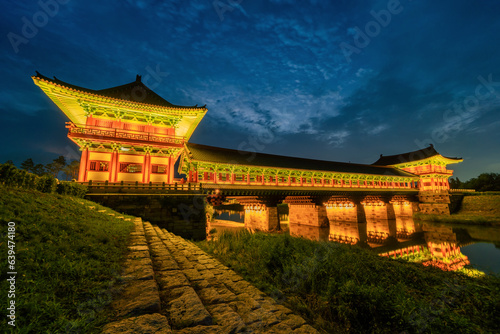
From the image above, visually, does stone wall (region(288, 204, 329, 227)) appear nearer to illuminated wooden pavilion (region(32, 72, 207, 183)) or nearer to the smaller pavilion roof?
illuminated wooden pavilion (region(32, 72, 207, 183))

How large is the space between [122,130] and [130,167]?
10.9 ft

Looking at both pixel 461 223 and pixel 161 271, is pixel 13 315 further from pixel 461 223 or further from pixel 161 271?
pixel 461 223

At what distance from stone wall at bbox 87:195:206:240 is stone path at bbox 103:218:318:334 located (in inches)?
335

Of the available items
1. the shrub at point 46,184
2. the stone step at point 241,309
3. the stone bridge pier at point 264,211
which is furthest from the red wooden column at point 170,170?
the stone step at point 241,309

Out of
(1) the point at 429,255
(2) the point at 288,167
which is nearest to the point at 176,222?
(2) the point at 288,167

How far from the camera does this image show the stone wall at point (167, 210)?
39.5 ft

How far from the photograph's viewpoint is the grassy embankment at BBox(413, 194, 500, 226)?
23578 mm

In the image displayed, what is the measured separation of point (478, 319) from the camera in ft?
12.4

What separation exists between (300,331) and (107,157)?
18937 mm

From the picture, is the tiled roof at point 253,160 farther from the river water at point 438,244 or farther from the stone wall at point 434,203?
the stone wall at point 434,203

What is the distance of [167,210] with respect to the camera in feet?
42.1

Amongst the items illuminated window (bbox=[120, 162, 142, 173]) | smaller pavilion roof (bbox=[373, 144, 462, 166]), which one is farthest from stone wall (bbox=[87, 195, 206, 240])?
smaller pavilion roof (bbox=[373, 144, 462, 166])

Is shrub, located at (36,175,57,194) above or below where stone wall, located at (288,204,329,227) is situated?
above

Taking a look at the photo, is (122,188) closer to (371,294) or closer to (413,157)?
(371,294)
